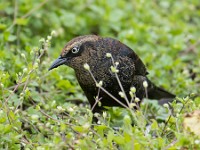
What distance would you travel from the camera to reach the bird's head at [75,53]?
5.69 meters

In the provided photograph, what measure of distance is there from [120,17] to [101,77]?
10.8 ft

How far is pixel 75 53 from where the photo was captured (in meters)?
5.74

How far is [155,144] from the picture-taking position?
452cm

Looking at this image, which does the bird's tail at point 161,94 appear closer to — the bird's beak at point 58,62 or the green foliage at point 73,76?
the green foliage at point 73,76

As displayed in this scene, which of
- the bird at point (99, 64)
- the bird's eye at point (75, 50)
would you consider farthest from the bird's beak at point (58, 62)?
the bird's eye at point (75, 50)

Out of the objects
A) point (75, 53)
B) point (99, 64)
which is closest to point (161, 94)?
point (99, 64)

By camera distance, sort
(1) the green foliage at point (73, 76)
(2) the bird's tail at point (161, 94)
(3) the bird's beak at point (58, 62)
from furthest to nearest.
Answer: (2) the bird's tail at point (161, 94) < (3) the bird's beak at point (58, 62) < (1) the green foliage at point (73, 76)

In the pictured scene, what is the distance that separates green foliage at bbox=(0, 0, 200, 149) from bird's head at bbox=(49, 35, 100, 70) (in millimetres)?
209

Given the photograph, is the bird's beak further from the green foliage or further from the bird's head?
the green foliage

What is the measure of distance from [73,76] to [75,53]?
1303 millimetres

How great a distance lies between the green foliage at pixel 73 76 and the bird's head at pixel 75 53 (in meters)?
0.21

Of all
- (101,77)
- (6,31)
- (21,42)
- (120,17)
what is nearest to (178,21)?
(120,17)

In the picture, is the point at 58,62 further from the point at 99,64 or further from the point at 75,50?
the point at 99,64

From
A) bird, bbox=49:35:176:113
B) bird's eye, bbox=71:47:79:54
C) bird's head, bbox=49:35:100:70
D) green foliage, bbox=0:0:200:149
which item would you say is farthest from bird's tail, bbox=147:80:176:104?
bird's eye, bbox=71:47:79:54
